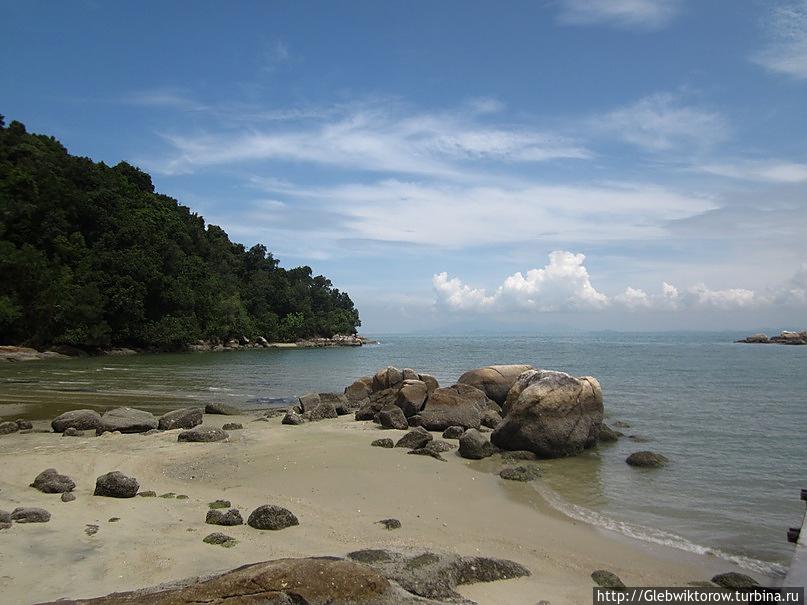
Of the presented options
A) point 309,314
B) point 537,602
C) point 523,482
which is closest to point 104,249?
point 309,314

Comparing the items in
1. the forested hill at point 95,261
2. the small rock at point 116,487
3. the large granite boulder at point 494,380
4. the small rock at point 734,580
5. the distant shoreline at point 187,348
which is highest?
the forested hill at point 95,261

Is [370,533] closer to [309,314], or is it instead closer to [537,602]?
[537,602]

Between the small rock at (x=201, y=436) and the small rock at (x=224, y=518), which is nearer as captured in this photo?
the small rock at (x=224, y=518)

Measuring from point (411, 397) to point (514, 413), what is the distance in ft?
17.5

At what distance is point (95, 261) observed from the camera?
5847 cm

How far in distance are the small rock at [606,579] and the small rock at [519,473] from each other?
14.7ft

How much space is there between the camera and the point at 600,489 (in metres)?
10.5

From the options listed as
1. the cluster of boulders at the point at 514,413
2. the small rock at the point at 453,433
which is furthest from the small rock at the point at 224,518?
the small rock at the point at 453,433

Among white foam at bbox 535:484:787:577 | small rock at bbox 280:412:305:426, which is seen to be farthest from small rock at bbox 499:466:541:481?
small rock at bbox 280:412:305:426

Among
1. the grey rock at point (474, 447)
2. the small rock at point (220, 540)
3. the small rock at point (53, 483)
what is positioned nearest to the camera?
the small rock at point (220, 540)

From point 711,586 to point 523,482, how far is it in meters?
4.60

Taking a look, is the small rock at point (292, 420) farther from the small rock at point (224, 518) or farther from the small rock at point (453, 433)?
the small rock at point (224, 518)

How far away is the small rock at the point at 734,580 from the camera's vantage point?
20.7 ft

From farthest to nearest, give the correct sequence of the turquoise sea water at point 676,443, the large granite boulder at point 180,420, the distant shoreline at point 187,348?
the distant shoreline at point 187,348
the large granite boulder at point 180,420
the turquoise sea water at point 676,443
